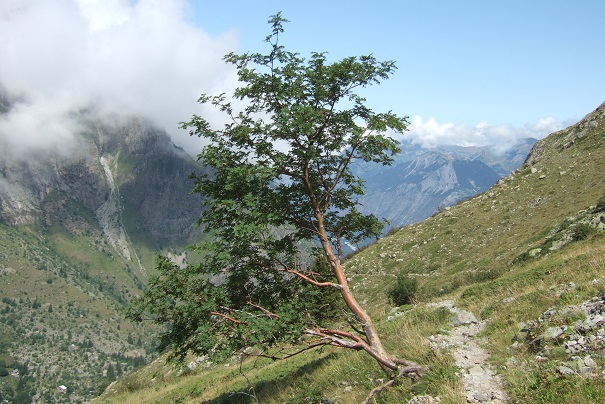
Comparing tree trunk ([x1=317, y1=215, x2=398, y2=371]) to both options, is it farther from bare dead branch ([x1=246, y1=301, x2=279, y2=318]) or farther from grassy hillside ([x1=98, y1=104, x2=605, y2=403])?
bare dead branch ([x1=246, y1=301, x2=279, y2=318])

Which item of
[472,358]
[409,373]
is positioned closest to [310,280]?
[409,373]

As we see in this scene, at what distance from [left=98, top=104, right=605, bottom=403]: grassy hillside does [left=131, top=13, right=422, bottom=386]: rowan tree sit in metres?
1.99

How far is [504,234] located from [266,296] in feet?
106

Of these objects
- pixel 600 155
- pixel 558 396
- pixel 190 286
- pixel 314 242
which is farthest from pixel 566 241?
pixel 600 155

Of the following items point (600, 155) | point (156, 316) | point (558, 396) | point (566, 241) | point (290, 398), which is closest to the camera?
point (558, 396)

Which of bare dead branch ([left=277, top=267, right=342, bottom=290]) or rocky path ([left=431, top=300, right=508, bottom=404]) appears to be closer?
rocky path ([left=431, top=300, right=508, bottom=404])

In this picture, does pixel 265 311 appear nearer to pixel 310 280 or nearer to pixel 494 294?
pixel 310 280

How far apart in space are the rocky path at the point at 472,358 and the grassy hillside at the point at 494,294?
26 centimetres

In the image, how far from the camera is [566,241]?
24641 mm

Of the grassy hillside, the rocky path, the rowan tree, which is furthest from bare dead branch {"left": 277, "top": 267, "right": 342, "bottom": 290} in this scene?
the rocky path

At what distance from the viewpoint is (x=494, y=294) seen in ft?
56.9

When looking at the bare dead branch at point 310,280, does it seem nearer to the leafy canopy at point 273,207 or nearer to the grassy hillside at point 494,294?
the leafy canopy at point 273,207

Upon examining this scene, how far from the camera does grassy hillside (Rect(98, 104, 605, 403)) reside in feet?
30.8

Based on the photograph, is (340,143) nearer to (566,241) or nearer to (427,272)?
(566,241)
